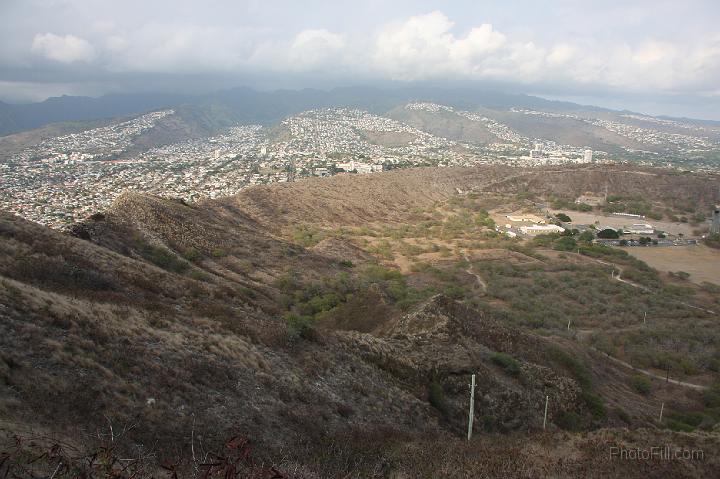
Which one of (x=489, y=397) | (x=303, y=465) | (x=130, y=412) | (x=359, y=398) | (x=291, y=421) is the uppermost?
(x=130, y=412)

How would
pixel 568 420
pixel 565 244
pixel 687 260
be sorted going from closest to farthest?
pixel 568 420 → pixel 565 244 → pixel 687 260

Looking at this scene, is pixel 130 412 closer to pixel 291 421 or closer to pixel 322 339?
pixel 291 421

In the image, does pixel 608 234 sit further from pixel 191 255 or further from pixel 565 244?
pixel 191 255

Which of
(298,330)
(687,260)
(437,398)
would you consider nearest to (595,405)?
(437,398)

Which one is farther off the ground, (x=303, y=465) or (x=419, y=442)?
(x=303, y=465)

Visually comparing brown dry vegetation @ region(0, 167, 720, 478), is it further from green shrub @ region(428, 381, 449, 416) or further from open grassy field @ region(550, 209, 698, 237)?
open grassy field @ region(550, 209, 698, 237)

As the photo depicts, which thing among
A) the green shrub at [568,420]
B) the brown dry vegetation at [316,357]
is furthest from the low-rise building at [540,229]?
the green shrub at [568,420]

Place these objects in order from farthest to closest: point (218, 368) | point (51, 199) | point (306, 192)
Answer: point (306, 192)
point (51, 199)
point (218, 368)

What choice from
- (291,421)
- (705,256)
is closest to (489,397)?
(291,421)
